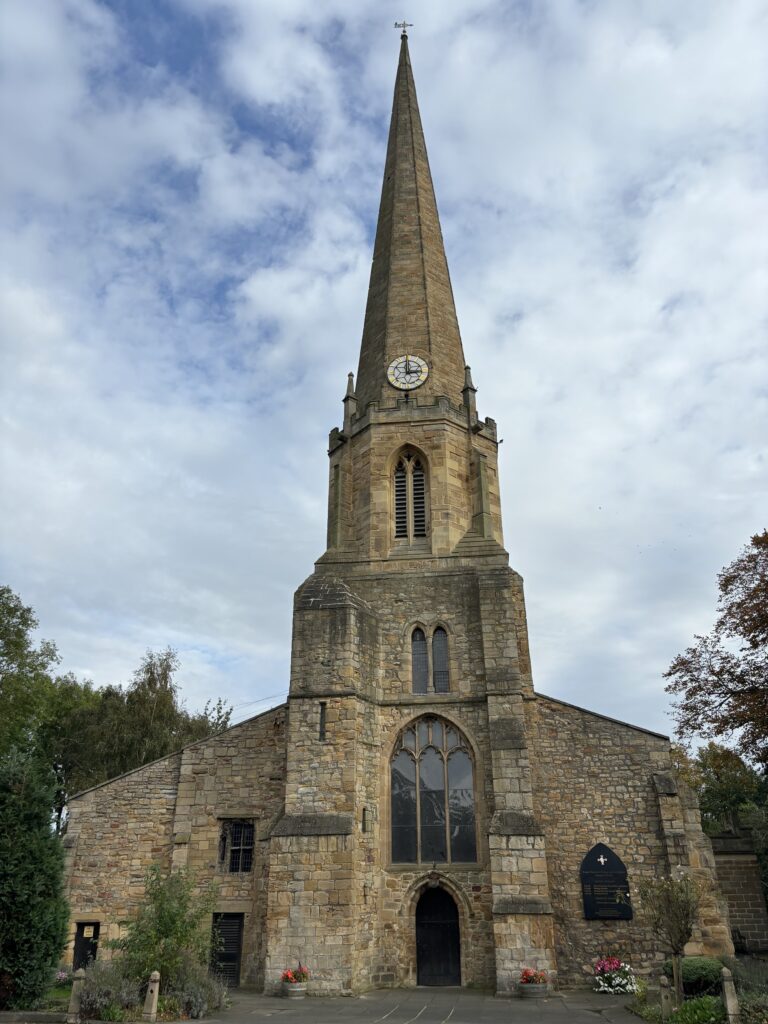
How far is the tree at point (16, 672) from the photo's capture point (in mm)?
27203

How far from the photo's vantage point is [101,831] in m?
19.1

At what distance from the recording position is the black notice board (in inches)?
663

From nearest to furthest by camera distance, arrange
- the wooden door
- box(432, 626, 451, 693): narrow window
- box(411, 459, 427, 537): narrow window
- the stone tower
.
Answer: the stone tower, the wooden door, box(432, 626, 451, 693): narrow window, box(411, 459, 427, 537): narrow window

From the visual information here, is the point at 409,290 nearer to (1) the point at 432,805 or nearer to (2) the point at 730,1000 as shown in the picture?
(1) the point at 432,805

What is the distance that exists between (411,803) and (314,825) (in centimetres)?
272

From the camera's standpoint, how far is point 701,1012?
1106cm

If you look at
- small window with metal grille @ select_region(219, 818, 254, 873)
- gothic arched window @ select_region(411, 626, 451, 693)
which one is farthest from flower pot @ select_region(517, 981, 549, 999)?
small window with metal grille @ select_region(219, 818, 254, 873)

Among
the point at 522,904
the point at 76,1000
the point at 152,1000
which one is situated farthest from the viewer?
the point at 522,904

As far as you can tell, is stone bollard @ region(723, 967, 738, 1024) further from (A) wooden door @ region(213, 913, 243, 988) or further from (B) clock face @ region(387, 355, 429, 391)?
(B) clock face @ region(387, 355, 429, 391)

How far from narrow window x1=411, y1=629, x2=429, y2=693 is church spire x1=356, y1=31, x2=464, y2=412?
24.7 ft

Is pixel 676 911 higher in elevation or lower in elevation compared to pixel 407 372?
lower

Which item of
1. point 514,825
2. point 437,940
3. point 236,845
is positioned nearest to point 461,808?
point 514,825

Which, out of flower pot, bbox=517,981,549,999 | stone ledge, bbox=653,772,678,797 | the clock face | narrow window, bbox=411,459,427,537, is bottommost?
flower pot, bbox=517,981,549,999

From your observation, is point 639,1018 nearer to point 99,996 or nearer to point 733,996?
point 733,996
